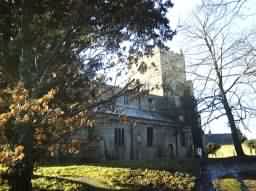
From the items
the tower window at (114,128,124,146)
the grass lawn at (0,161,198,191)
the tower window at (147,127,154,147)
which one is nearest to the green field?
the tower window at (147,127,154,147)

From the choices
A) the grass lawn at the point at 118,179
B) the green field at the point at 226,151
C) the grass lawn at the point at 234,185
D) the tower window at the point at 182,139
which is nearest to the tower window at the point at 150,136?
the tower window at the point at 182,139

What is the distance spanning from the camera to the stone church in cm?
2825

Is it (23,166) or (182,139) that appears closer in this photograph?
(23,166)

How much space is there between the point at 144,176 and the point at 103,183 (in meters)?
2.57

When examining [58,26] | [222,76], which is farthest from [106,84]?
[222,76]

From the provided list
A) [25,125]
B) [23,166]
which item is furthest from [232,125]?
[25,125]

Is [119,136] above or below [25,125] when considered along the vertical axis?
above

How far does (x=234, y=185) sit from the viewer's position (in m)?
14.0

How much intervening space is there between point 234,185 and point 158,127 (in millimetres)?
22278

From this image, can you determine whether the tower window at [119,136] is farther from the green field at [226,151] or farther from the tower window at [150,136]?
the green field at [226,151]

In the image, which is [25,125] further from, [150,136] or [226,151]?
[226,151]

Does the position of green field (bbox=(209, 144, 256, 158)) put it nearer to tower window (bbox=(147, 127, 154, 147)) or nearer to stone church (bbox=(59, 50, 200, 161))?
stone church (bbox=(59, 50, 200, 161))

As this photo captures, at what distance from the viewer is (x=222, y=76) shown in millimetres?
28094

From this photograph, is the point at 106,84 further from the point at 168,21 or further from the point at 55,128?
the point at 55,128
